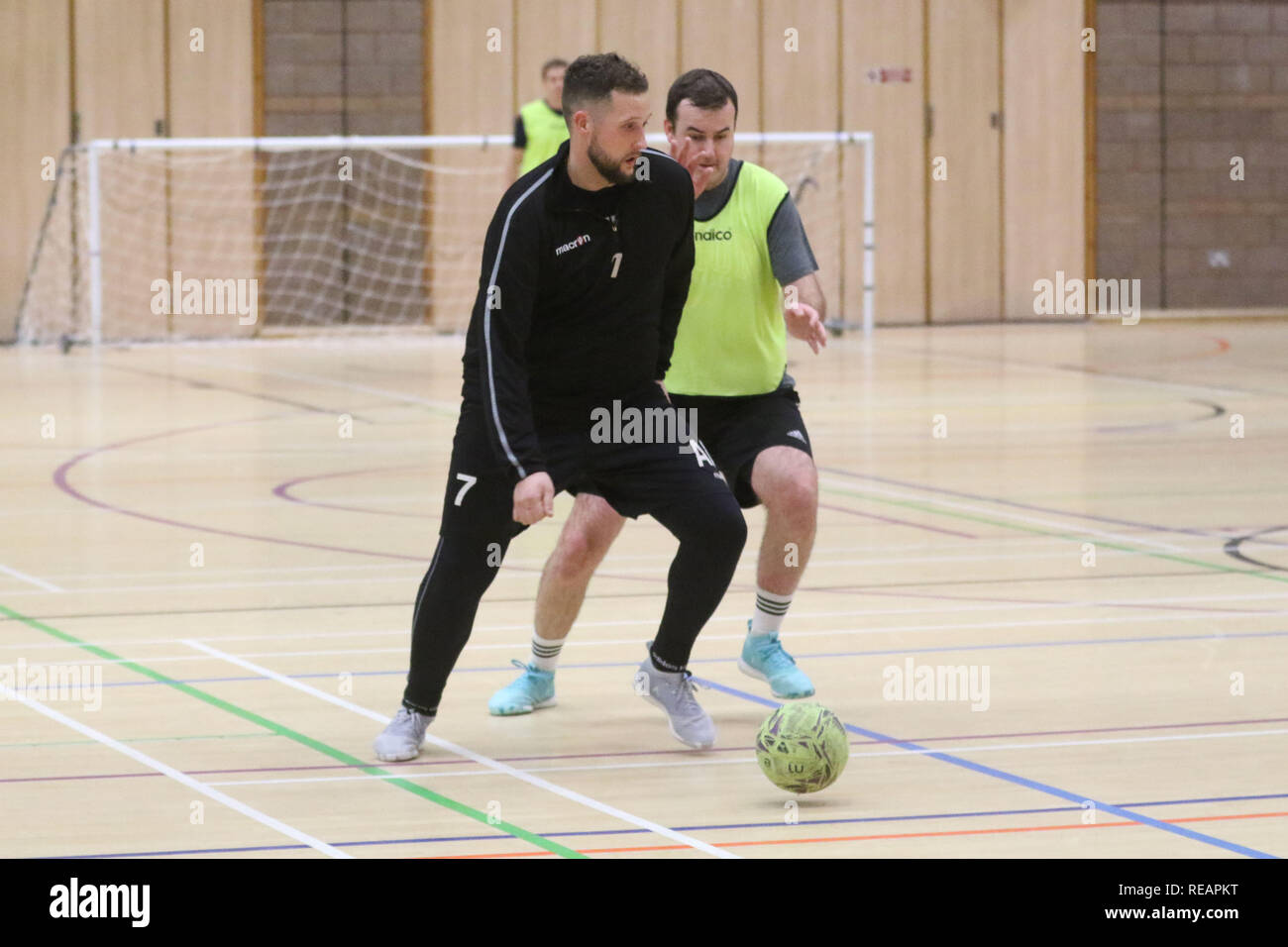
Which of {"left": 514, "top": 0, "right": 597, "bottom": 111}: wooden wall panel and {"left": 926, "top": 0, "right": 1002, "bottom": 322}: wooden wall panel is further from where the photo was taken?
{"left": 926, "top": 0, "right": 1002, "bottom": 322}: wooden wall panel

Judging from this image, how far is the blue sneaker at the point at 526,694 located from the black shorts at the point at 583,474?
687 millimetres

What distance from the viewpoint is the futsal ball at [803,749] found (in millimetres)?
4797

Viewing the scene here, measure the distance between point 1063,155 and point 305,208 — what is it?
8163 millimetres

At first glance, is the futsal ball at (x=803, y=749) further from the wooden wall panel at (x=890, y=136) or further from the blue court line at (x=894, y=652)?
the wooden wall panel at (x=890, y=136)

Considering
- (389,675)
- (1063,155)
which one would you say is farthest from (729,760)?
(1063,155)

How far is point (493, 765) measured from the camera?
5.22m

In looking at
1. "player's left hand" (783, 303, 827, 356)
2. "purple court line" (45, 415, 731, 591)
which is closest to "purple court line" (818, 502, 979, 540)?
"purple court line" (45, 415, 731, 591)

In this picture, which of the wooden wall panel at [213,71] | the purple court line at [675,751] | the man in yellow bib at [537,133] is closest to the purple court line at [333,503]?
the purple court line at [675,751]

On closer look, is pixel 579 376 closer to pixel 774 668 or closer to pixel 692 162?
pixel 692 162

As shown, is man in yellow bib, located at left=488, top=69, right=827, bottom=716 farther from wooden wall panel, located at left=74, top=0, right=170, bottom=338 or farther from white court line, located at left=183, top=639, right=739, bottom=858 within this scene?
wooden wall panel, located at left=74, top=0, right=170, bottom=338

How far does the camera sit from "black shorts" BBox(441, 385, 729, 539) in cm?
519

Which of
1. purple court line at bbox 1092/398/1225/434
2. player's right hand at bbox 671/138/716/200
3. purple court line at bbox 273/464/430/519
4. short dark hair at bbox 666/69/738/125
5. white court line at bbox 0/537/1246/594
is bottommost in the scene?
white court line at bbox 0/537/1246/594

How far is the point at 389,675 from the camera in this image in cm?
629
